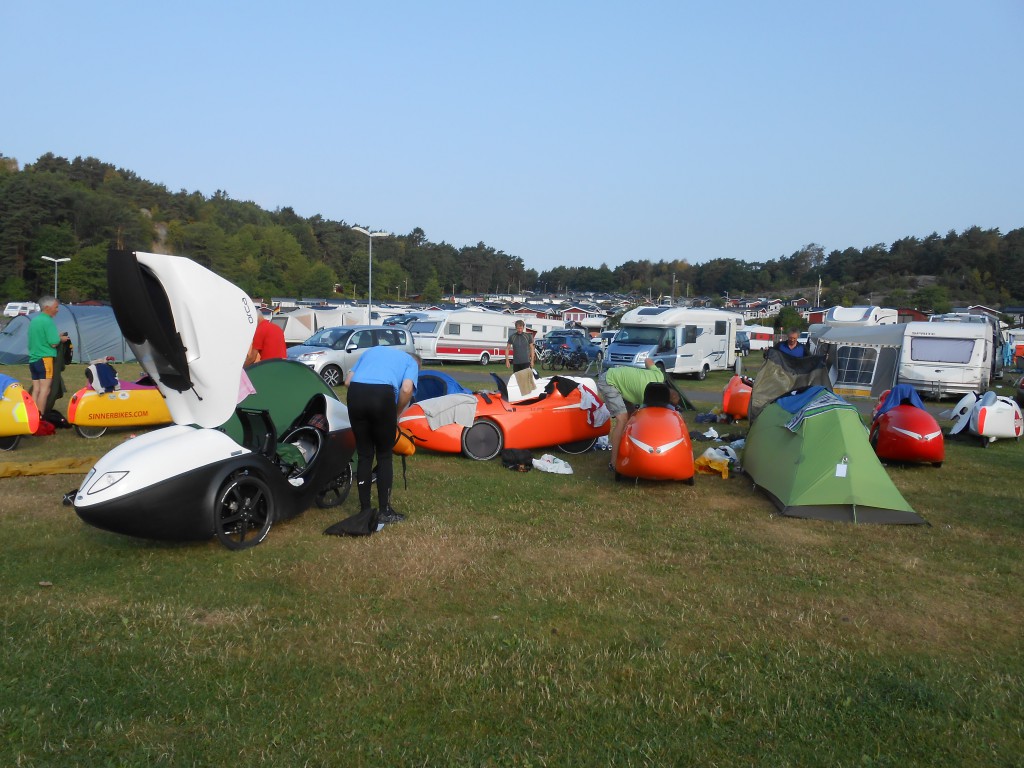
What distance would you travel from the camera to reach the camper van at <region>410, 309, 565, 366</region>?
1156 inches

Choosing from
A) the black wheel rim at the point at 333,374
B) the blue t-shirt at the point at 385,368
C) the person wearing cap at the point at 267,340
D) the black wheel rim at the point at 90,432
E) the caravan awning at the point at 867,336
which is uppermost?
the blue t-shirt at the point at 385,368

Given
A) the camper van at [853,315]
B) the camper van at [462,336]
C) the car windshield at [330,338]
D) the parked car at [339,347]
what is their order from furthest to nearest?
the camper van at [853,315], the camper van at [462,336], the car windshield at [330,338], the parked car at [339,347]

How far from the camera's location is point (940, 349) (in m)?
19.0

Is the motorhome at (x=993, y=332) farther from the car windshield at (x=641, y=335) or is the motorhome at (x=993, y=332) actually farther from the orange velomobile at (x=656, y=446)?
the orange velomobile at (x=656, y=446)

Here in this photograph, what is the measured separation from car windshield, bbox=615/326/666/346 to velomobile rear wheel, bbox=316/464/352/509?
716 inches

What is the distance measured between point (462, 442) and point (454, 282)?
13101cm

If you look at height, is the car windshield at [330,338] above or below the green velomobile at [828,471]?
below

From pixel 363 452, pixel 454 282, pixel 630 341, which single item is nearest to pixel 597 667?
pixel 363 452

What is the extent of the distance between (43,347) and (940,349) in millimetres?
19653

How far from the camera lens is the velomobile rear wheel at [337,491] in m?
7.14

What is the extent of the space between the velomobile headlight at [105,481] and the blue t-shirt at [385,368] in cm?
188

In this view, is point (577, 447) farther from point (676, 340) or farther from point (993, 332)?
point (993, 332)

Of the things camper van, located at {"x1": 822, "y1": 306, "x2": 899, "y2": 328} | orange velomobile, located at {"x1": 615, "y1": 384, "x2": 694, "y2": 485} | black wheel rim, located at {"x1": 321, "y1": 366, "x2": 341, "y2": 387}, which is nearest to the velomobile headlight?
orange velomobile, located at {"x1": 615, "y1": 384, "x2": 694, "y2": 485}

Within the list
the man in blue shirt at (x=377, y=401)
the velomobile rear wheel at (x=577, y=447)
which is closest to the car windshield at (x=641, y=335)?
the velomobile rear wheel at (x=577, y=447)
